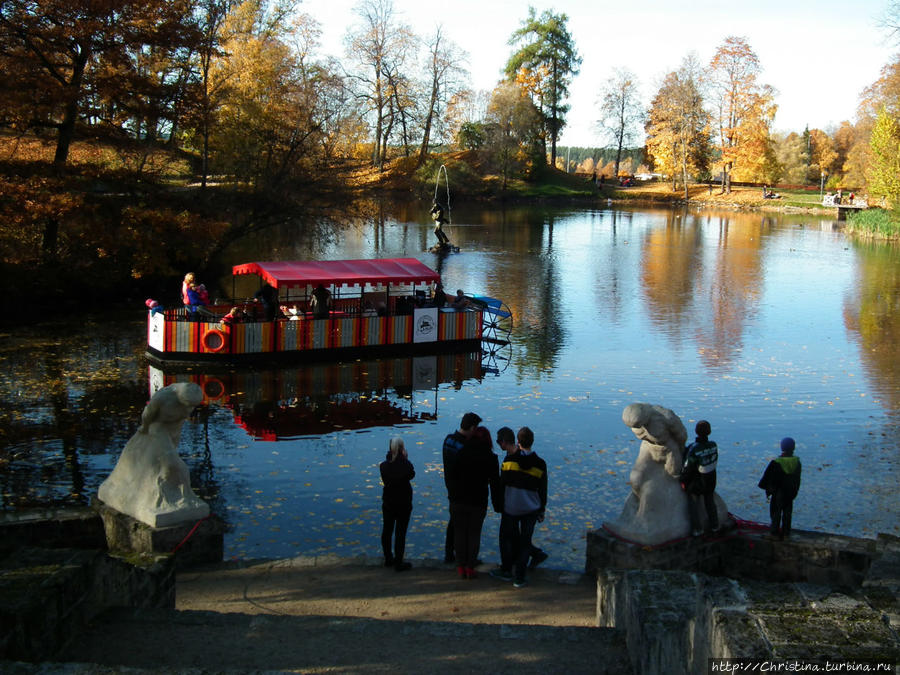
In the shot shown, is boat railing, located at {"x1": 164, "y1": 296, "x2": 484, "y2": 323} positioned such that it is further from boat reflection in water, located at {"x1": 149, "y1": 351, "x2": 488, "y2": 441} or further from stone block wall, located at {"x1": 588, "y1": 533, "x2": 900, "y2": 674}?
stone block wall, located at {"x1": 588, "y1": 533, "x2": 900, "y2": 674}

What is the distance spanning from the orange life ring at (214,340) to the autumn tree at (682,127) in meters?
80.5

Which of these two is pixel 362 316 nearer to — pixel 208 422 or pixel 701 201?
pixel 208 422

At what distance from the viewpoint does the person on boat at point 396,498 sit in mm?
9164

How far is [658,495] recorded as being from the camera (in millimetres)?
9117

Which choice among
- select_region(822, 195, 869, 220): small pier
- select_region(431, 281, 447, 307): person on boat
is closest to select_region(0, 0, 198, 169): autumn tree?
select_region(431, 281, 447, 307): person on boat

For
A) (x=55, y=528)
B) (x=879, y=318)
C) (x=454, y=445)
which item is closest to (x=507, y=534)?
(x=454, y=445)

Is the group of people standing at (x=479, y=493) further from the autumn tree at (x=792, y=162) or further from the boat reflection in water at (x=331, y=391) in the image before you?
the autumn tree at (x=792, y=162)

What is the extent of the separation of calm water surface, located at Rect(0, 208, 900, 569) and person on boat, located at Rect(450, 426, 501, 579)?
79.3 inches

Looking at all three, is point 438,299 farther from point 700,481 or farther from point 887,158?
point 887,158

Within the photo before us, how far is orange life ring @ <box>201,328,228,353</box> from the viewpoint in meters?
21.0

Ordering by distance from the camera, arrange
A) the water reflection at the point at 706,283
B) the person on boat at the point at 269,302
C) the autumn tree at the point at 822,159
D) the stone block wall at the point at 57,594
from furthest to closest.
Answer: the autumn tree at the point at 822,159, the water reflection at the point at 706,283, the person on boat at the point at 269,302, the stone block wall at the point at 57,594

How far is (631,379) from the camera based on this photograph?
2080 cm

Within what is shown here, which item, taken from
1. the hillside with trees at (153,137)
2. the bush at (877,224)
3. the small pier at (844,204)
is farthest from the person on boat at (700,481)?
the small pier at (844,204)

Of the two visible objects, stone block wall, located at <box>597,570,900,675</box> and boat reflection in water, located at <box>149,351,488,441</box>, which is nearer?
stone block wall, located at <box>597,570,900,675</box>
